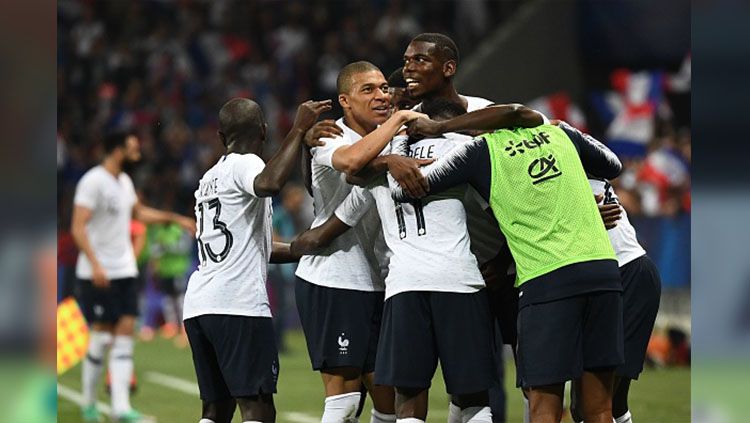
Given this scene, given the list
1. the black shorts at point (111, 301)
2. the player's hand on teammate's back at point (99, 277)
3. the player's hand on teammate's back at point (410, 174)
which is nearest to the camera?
the player's hand on teammate's back at point (410, 174)

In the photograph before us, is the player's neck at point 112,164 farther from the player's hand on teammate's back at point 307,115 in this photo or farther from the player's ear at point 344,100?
the player's hand on teammate's back at point 307,115

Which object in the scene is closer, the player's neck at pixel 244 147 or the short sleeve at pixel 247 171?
the short sleeve at pixel 247 171

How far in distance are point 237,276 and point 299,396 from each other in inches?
242

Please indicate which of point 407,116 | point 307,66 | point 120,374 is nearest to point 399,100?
point 407,116

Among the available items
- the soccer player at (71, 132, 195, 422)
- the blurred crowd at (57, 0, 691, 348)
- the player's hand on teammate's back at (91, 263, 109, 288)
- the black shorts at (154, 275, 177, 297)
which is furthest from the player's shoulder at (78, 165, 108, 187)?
Answer: the blurred crowd at (57, 0, 691, 348)

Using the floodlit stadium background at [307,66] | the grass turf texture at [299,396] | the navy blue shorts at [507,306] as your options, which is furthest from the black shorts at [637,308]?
the floodlit stadium background at [307,66]

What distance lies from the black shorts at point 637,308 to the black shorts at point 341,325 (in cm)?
141

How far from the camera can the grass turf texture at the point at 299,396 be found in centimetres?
1031

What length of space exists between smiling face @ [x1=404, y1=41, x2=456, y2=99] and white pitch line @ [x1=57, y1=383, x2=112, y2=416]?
610cm

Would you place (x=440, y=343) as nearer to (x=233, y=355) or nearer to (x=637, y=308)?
(x=233, y=355)

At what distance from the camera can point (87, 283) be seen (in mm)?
11023

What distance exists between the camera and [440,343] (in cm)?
563
